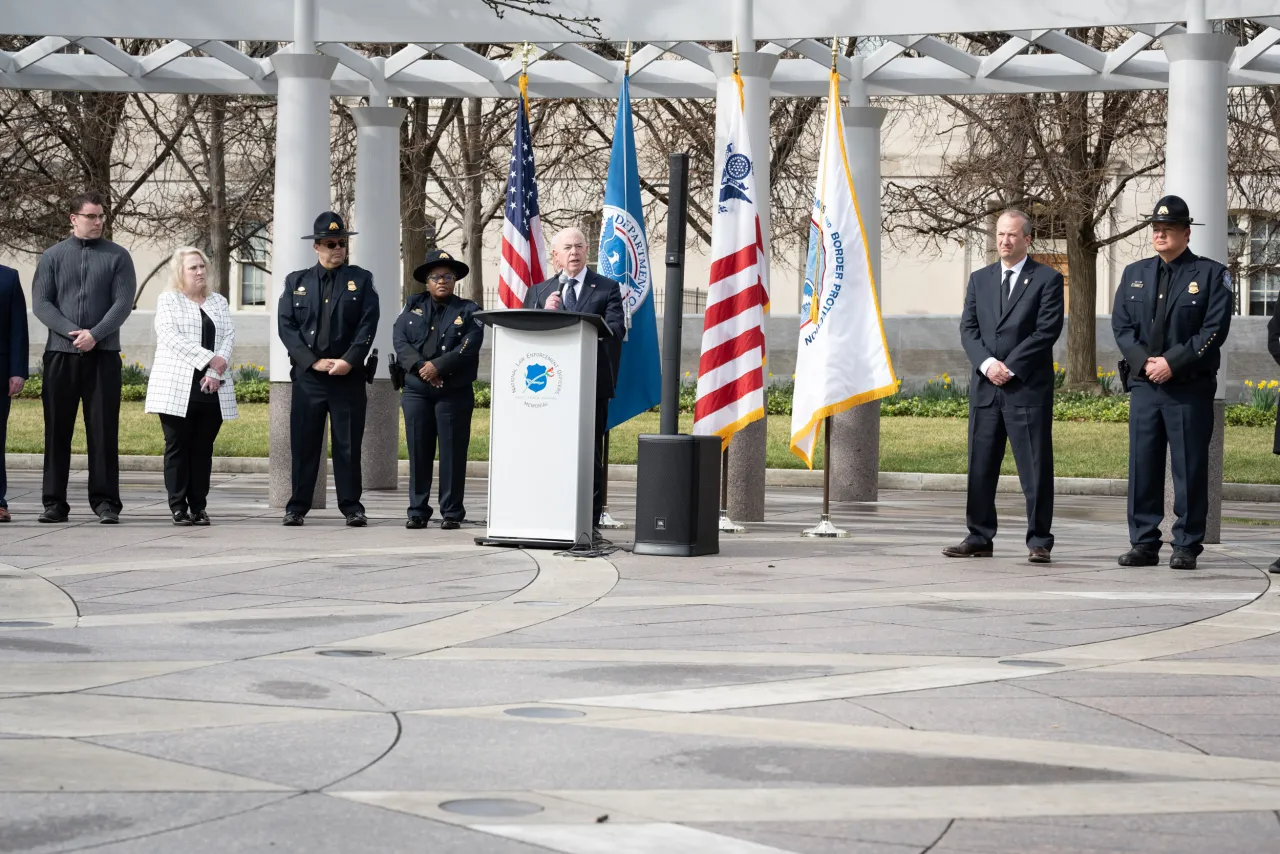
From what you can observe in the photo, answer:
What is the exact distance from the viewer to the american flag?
45.8 feet

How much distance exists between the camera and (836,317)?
43.4ft

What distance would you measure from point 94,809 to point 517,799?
1107mm

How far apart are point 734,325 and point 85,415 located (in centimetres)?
480

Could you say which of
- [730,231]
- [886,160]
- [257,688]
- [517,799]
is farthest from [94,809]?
[886,160]

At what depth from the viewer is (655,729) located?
18.5 ft

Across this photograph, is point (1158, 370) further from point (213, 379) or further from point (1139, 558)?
point (213, 379)

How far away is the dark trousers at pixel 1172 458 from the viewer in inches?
434

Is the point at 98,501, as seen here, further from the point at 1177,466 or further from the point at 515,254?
the point at 1177,466

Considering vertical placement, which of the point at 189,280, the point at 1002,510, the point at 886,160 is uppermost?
the point at 886,160

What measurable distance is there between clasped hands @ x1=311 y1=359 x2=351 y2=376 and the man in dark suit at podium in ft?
4.73

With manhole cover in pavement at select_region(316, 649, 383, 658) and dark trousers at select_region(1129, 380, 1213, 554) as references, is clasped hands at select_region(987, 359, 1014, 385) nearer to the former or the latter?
dark trousers at select_region(1129, 380, 1213, 554)

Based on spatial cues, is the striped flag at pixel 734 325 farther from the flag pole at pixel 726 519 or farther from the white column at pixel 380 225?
the white column at pixel 380 225

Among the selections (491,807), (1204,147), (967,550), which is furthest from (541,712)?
(1204,147)

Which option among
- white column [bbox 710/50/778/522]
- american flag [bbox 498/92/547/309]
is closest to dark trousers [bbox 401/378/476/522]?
american flag [bbox 498/92/547/309]
